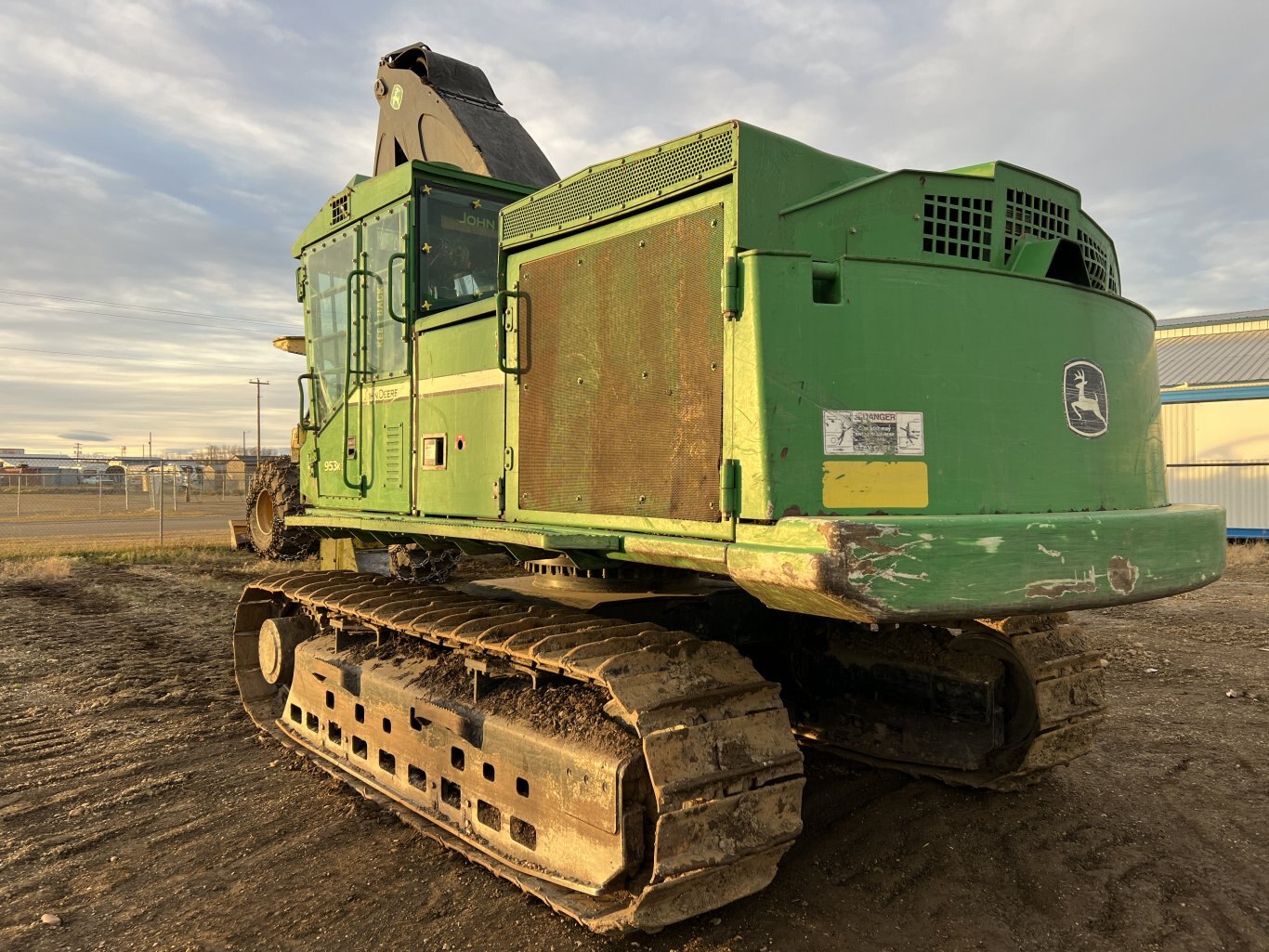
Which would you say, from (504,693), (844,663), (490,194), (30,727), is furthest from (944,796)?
(30,727)

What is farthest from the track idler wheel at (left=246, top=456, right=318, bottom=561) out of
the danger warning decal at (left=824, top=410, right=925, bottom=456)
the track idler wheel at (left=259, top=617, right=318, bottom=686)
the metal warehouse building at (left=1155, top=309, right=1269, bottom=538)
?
the metal warehouse building at (left=1155, top=309, right=1269, bottom=538)

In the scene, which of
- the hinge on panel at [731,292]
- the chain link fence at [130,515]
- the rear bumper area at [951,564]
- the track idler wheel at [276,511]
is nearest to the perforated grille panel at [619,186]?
the hinge on panel at [731,292]

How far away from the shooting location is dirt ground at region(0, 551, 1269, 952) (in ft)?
10.7

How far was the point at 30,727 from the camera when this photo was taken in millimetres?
5820

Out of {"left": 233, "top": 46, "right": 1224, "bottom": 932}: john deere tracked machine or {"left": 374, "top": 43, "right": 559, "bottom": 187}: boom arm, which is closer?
{"left": 233, "top": 46, "right": 1224, "bottom": 932}: john deere tracked machine

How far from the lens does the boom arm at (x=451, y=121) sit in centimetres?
605

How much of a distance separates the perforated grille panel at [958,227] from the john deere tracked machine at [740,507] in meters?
0.01

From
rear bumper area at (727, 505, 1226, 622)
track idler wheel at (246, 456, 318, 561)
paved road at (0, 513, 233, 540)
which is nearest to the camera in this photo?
rear bumper area at (727, 505, 1226, 622)

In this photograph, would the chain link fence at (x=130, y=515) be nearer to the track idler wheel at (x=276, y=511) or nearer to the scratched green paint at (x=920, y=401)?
the track idler wheel at (x=276, y=511)

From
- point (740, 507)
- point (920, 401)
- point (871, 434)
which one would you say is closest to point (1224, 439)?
point (920, 401)

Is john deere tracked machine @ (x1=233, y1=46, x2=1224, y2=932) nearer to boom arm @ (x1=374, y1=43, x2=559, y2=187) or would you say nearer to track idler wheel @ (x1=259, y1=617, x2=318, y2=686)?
track idler wheel @ (x1=259, y1=617, x2=318, y2=686)

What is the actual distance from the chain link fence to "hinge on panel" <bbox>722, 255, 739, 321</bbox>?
16368 mm

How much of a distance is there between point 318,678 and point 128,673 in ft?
10.8

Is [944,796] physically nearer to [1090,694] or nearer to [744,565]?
[1090,694]
